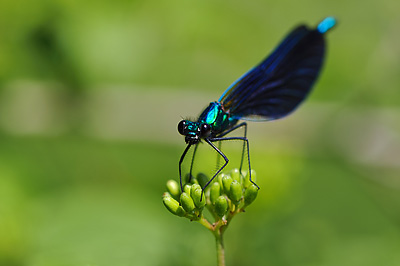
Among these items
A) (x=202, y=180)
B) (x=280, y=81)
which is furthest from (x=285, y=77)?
(x=202, y=180)

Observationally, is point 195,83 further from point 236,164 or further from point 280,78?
point 280,78

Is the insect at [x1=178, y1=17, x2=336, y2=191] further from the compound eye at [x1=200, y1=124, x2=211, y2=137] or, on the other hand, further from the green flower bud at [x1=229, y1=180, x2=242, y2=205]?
the green flower bud at [x1=229, y1=180, x2=242, y2=205]

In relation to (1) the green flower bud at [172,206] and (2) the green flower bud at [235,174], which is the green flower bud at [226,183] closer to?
(2) the green flower bud at [235,174]

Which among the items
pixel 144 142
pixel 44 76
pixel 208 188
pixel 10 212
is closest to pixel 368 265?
pixel 208 188

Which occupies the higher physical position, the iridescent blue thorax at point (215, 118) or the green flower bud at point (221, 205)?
the iridescent blue thorax at point (215, 118)

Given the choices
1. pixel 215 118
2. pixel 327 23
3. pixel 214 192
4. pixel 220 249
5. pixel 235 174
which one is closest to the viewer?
pixel 220 249

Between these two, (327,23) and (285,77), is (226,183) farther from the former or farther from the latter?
(327,23)

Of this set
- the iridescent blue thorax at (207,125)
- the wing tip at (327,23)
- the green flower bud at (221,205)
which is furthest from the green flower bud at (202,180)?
the wing tip at (327,23)
